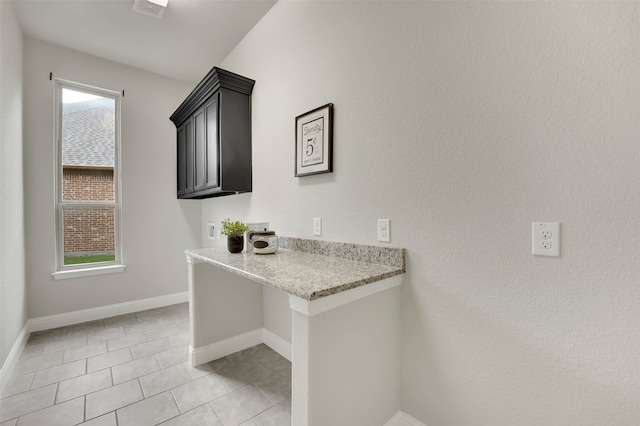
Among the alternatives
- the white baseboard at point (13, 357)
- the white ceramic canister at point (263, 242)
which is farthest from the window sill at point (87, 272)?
the white ceramic canister at point (263, 242)

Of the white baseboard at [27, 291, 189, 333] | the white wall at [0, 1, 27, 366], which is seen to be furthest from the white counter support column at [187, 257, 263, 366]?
the white baseboard at [27, 291, 189, 333]

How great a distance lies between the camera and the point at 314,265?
1.55 m

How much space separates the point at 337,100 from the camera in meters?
1.81

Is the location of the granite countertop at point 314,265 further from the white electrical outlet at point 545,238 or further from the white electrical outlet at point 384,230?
the white electrical outlet at point 545,238

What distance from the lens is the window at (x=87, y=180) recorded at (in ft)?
9.67

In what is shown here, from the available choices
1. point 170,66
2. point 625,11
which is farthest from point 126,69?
point 625,11

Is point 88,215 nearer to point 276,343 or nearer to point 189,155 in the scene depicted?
point 189,155

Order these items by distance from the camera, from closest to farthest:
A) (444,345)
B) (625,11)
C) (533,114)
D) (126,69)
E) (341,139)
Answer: (625,11)
(533,114)
(444,345)
(341,139)
(126,69)

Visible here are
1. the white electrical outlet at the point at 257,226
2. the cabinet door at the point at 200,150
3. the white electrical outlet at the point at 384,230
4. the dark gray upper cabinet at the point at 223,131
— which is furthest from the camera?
the cabinet door at the point at 200,150

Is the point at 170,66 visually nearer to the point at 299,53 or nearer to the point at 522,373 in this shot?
the point at 299,53

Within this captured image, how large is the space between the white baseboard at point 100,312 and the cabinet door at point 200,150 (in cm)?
157

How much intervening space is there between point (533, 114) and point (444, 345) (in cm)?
105

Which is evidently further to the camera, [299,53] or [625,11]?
[299,53]

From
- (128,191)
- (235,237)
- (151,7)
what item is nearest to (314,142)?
(235,237)
